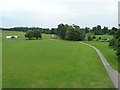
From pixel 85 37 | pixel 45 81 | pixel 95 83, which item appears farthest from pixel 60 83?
pixel 85 37

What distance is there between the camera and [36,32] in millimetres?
125000

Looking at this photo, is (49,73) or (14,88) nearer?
(14,88)

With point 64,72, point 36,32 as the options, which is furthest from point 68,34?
point 64,72

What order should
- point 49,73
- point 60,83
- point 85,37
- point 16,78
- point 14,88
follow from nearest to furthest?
point 14,88, point 60,83, point 16,78, point 49,73, point 85,37

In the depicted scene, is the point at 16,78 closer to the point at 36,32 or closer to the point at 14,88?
the point at 14,88

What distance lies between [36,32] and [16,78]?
104903 mm

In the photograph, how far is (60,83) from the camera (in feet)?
62.0

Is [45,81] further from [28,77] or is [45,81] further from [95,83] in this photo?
[95,83]

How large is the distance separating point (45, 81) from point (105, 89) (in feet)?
16.1

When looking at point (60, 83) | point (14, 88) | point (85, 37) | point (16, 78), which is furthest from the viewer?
point (85, 37)

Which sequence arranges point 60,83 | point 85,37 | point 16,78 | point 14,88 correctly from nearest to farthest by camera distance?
1. point 14,88
2. point 60,83
3. point 16,78
4. point 85,37

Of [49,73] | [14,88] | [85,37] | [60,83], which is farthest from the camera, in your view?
[85,37]

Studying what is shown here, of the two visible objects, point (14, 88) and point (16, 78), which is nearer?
point (14, 88)

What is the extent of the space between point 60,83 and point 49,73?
4.62 m
